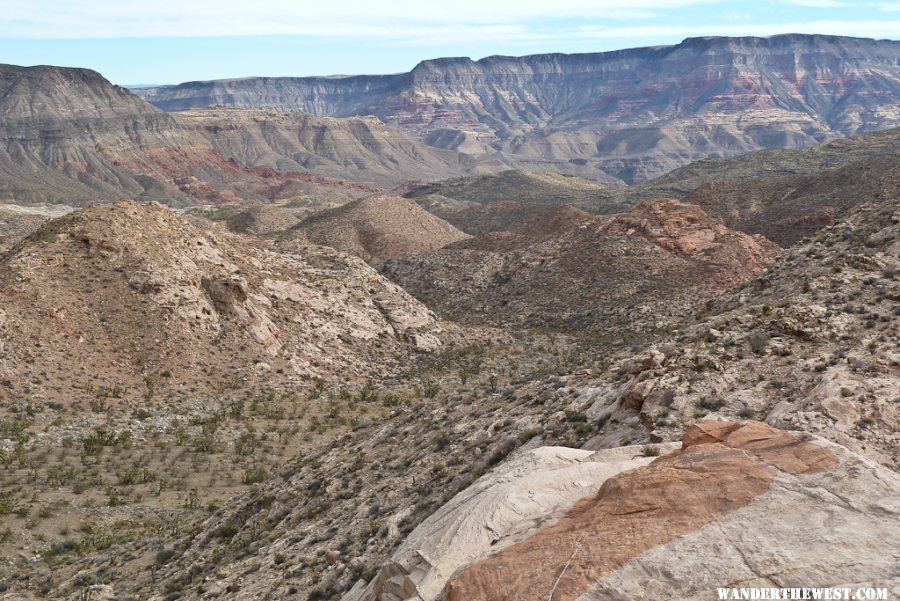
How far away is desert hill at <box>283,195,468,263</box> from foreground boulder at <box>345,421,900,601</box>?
49898 mm

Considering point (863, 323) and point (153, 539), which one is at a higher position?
point (863, 323)

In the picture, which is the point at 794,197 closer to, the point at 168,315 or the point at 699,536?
the point at 168,315

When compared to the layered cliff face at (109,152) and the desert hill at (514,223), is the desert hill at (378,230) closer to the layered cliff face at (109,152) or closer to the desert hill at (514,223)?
the desert hill at (514,223)

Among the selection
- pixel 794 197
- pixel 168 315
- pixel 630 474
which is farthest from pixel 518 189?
pixel 630 474

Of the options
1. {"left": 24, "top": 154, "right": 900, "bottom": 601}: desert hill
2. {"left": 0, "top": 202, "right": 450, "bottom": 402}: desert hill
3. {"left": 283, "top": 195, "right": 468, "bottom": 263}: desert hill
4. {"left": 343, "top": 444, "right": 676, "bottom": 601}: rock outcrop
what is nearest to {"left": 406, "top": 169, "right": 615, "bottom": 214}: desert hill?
{"left": 283, "top": 195, "right": 468, "bottom": 263}: desert hill

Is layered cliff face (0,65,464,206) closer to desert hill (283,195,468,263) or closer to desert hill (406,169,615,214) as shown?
desert hill (406,169,615,214)

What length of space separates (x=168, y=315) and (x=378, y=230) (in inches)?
1354

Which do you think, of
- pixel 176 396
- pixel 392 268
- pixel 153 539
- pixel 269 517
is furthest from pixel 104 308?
pixel 392 268

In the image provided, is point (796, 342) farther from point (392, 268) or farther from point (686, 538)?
point (392, 268)

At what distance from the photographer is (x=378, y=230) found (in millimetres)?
64375

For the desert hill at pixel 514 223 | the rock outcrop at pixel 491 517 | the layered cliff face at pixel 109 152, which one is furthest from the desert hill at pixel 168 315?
the layered cliff face at pixel 109 152

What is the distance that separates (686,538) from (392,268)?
151 feet

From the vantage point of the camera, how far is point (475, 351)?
3634 cm

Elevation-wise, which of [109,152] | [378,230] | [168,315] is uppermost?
[109,152]
